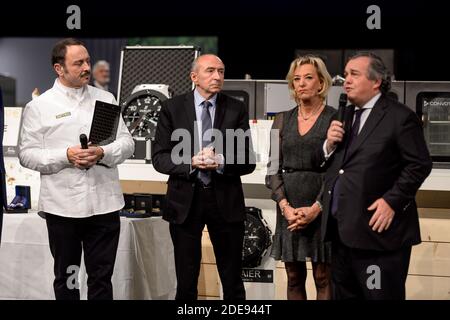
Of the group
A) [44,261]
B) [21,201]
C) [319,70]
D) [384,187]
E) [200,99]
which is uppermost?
[319,70]

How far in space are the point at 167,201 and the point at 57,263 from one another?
0.57 metres

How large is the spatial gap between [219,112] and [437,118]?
154 centimetres

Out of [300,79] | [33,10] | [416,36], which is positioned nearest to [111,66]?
[33,10]

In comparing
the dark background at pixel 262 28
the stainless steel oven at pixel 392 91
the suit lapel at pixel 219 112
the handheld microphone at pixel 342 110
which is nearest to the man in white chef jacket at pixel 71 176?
the suit lapel at pixel 219 112

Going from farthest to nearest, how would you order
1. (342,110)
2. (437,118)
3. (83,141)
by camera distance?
(437,118) → (83,141) → (342,110)

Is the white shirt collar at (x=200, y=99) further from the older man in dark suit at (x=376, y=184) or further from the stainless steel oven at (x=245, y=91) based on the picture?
the stainless steel oven at (x=245, y=91)

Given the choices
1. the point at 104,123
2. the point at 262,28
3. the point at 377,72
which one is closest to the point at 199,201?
the point at 104,123

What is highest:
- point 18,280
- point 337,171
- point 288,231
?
point 337,171

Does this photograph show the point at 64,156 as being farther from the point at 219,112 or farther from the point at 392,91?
the point at 392,91

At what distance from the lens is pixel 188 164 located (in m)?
3.47

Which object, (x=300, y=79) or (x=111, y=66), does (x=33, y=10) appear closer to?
(x=111, y=66)

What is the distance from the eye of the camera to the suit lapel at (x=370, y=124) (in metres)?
3.06

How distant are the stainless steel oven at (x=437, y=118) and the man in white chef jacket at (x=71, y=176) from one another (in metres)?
1.88

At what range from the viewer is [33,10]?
30.5 ft
